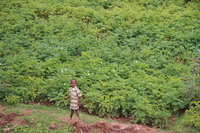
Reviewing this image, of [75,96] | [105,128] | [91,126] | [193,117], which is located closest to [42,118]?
[75,96]

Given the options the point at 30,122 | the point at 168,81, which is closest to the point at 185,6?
the point at 168,81

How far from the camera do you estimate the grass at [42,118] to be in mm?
6142

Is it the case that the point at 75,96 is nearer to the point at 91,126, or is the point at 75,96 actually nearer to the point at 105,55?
the point at 91,126

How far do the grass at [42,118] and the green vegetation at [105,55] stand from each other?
1.24ft

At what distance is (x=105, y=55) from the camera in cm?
1087

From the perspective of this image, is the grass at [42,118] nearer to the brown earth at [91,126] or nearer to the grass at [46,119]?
the grass at [46,119]

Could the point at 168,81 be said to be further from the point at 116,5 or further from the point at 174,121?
the point at 116,5

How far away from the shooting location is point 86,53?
424 inches

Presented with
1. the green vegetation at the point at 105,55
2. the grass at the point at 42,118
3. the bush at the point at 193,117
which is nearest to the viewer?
the grass at the point at 42,118

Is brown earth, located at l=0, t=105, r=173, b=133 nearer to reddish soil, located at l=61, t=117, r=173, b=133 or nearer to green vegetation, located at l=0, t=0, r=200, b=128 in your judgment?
reddish soil, located at l=61, t=117, r=173, b=133

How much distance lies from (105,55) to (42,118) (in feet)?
16.1

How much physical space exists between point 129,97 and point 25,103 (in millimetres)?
3480

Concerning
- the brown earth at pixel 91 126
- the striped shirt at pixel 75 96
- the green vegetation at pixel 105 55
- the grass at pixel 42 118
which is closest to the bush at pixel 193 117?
the green vegetation at pixel 105 55

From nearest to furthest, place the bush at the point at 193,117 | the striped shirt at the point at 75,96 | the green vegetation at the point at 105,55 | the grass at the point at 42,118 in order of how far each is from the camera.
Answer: the grass at the point at 42,118, the striped shirt at the point at 75,96, the bush at the point at 193,117, the green vegetation at the point at 105,55
